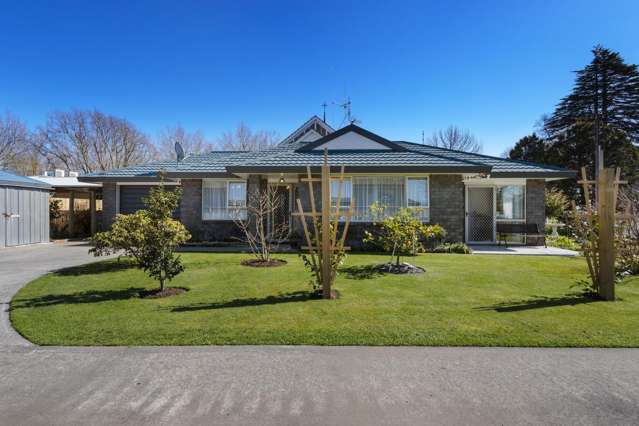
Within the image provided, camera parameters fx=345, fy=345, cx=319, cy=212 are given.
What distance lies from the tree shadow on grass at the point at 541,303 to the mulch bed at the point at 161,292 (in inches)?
215

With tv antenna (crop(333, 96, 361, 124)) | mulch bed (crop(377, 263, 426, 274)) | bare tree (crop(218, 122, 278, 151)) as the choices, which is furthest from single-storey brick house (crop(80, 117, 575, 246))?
bare tree (crop(218, 122, 278, 151))

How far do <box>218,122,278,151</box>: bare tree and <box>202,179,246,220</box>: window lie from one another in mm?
25699

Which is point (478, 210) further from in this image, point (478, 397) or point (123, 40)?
point (123, 40)

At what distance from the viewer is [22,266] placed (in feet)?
32.0

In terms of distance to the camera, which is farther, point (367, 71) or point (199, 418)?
point (367, 71)

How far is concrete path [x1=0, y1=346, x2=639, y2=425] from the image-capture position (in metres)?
2.77

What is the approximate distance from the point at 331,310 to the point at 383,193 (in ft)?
27.2

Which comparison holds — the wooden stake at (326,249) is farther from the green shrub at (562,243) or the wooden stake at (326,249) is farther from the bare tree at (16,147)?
the bare tree at (16,147)

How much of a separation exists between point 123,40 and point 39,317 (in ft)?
46.5

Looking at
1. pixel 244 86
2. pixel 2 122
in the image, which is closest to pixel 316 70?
pixel 244 86

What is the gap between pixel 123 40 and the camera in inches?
596

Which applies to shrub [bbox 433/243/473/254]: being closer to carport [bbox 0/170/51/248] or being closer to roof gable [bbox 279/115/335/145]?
roof gable [bbox 279/115/335/145]

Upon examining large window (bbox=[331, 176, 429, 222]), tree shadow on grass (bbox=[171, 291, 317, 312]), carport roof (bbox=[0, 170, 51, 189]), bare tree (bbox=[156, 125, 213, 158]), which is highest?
bare tree (bbox=[156, 125, 213, 158])

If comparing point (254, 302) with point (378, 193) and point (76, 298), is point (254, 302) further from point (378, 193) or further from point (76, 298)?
point (378, 193)
